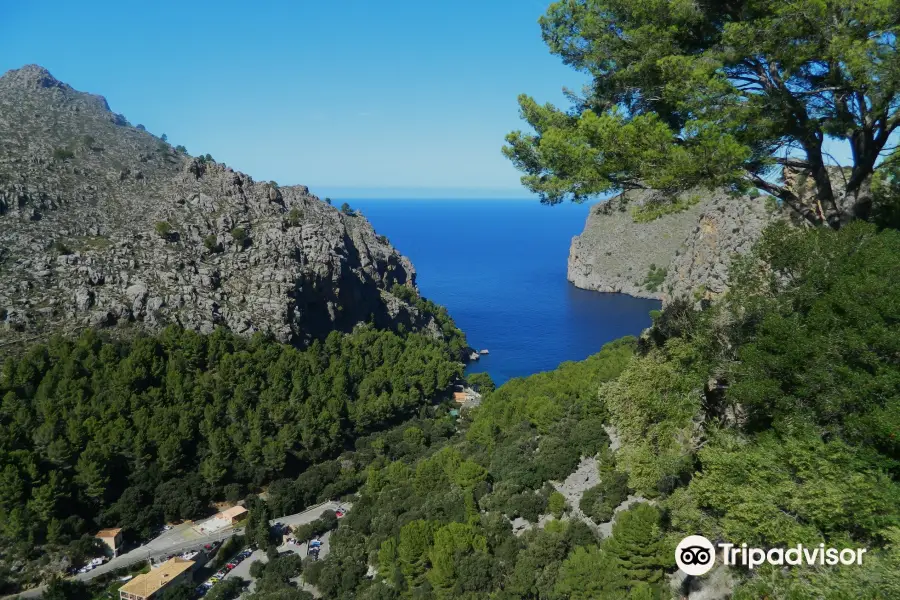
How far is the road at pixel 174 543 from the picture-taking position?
1247 inches

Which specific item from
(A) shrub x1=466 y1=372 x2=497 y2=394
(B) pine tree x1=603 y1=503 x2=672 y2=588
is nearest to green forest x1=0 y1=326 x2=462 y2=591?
(A) shrub x1=466 y1=372 x2=497 y2=394

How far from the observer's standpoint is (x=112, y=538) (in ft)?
109

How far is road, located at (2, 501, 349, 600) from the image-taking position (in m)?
31.7

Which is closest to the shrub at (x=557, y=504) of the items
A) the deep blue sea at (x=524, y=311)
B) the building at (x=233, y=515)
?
the building at (x=233, y=515)

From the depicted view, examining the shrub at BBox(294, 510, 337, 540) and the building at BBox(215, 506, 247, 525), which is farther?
the building at BBox(215, 506, 247, 525)

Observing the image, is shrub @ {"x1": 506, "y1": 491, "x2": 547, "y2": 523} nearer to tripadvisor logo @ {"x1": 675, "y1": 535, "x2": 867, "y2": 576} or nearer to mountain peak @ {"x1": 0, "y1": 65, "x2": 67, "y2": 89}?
tripadvisor logo @ {"x1": 675, "y1": 535, "x2": 867, "y2": 576}

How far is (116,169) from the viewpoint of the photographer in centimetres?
6619

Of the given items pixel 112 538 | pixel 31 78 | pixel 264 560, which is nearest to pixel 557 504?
pixel 264 560

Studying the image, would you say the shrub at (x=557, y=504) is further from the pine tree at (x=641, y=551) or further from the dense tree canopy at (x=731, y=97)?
the dense tree canopy at (x=731, y=97)

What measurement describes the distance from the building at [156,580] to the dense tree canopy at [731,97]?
28.9m

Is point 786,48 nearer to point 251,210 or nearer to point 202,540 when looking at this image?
point 202,540

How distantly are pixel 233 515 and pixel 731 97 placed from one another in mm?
37929

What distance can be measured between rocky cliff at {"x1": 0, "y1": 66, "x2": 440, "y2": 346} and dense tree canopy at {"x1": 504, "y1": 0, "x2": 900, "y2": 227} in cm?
4695

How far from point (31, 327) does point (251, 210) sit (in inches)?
1089
